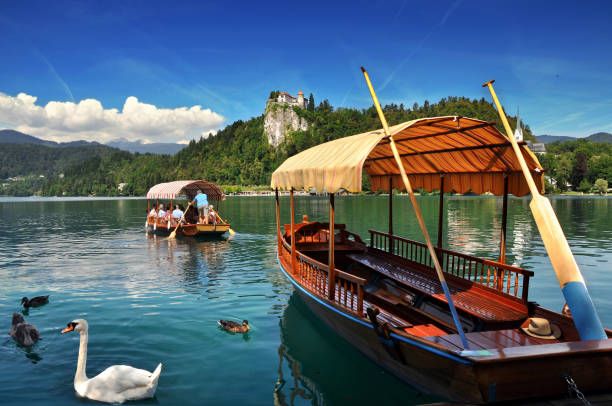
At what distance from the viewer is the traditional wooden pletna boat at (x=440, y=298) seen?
15.3 feet

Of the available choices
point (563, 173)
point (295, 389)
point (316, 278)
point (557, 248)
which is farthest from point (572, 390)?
point (563, 173)

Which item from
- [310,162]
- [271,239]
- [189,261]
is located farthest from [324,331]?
[271,239]

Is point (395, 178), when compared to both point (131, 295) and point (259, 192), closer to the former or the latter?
point (131, 295)

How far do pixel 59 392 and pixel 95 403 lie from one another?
0.92 meters

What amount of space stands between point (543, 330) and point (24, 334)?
10.2 metres

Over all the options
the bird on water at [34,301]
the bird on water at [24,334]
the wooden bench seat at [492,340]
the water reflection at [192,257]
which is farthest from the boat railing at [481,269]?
the bird on water at [34,301]

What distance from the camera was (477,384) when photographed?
15.0 feet

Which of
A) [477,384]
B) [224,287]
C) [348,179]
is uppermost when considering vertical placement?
[348,179]

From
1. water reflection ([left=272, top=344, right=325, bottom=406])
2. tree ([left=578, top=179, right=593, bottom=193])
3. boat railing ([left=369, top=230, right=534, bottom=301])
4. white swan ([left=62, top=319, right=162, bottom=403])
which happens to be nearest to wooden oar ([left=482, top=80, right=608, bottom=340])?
boat railing ([left=369, top=230, right=534, bottom=301])

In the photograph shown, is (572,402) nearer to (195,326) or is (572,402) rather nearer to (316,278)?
(316,278)

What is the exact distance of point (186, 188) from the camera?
29188 mm

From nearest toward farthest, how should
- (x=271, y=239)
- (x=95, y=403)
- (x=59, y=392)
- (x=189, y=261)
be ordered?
(x=95, y=403)
(x=59, y=392)
(x=189, y=261)
(x=271, y=239)

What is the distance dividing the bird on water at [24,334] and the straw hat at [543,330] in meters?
9.93

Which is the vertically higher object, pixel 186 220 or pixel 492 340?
pixel 186 220
